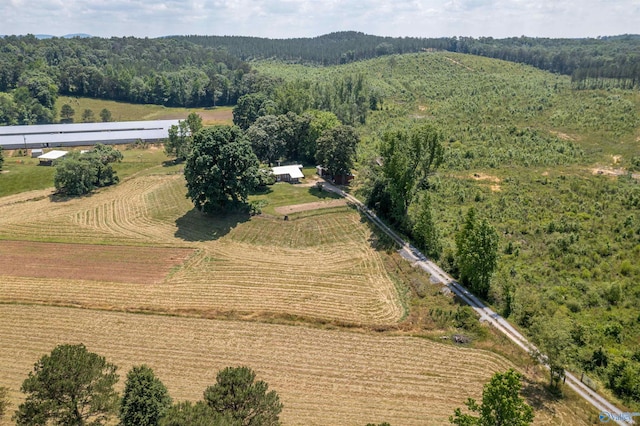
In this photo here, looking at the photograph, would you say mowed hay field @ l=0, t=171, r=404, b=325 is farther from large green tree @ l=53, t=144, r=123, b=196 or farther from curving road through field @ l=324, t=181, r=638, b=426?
curving road through field @ l=324, t=181, r=638, b=426

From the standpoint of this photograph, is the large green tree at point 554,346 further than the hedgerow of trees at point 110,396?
Yes

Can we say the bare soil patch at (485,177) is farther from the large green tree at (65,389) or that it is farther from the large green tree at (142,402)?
the large green tree at (65,389)

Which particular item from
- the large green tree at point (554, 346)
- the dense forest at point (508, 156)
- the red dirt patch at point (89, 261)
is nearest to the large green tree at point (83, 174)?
the red dirt patch at point (89, 261)

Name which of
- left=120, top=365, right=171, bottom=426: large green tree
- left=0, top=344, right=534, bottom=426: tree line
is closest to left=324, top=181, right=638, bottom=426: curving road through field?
left=0, top=344, right=534, bottom=426: tree line

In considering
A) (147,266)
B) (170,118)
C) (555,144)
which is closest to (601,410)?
(147,266)

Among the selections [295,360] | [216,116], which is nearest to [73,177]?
[295,360]

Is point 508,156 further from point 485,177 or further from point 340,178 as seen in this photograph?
point 340,178
